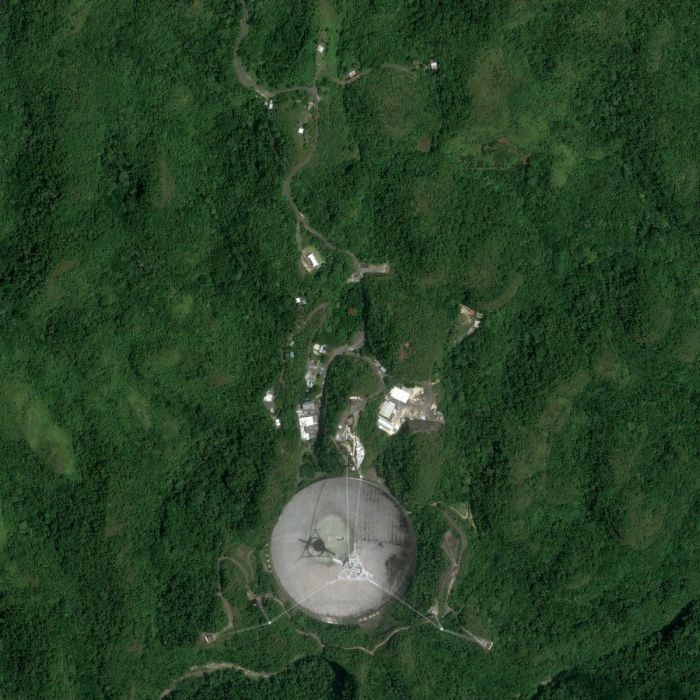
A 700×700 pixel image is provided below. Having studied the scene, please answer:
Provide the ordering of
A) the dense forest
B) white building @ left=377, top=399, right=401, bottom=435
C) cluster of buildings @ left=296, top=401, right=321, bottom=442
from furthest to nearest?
cluster of buildings @ left=296, top=401, right=321, bottom=442 → white building @ left=377, top=399, right=401, bottom=435 → the dense forest

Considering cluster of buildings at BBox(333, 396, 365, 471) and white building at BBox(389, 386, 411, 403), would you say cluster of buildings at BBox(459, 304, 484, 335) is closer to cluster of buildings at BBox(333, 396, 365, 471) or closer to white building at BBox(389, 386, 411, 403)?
white building at BBox(389, 386, 411, 403)

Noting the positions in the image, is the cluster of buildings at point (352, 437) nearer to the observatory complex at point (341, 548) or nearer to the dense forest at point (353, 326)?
the dense forest at point (353, 326)

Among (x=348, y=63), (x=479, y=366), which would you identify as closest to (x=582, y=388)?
(x=479, y=366)

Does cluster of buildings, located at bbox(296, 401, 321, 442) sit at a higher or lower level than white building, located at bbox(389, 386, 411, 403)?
lower

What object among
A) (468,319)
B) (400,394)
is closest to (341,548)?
(400,394)

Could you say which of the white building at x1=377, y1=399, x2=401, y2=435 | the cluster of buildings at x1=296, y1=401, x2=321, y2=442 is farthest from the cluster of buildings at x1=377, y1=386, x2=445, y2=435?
the cluster of buildings at x1=296, y1=401, x2=321, y2=442

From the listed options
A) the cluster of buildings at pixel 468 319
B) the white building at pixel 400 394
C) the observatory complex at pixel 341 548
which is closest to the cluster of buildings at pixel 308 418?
the observatory complex at pixel 341 548

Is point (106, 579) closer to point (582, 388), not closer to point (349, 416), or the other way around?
point (349, 416)
